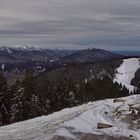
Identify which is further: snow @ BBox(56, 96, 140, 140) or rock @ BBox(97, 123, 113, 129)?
rock @ BBox(97, 123, 113, 129)

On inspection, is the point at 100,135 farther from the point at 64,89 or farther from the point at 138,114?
the point at 64,89

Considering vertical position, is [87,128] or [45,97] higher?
[87,128]

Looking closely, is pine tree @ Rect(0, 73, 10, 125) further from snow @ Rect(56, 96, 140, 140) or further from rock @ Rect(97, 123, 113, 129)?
rock @ Rect(97, 123, 113, 129)

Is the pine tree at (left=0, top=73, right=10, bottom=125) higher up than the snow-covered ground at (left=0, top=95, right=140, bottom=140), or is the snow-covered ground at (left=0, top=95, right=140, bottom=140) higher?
the snow-covered ground at (left=0, top=95, right=140, bottom=140)

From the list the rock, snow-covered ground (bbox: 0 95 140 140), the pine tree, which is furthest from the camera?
the pine tree

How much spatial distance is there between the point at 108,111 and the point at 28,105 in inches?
1604

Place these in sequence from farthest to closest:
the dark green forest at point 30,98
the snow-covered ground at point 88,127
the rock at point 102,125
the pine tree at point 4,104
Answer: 1. the dark green forest at point 30,98
2. the pine tree at point 4,104
3. the rock at point 102,125
4. the snow-covered ground at point 88,127

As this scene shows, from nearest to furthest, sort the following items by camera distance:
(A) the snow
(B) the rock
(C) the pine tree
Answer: (A) the snow
(B) the rock
(C) the pine tree

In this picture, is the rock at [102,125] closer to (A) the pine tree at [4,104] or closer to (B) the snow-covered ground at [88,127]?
(B) the snow-covered ground at [88,127]

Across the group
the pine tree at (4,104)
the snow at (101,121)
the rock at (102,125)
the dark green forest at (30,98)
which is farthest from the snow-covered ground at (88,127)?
the dark green forest at (30,98)

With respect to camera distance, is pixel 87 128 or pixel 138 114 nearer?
pixel 87 128

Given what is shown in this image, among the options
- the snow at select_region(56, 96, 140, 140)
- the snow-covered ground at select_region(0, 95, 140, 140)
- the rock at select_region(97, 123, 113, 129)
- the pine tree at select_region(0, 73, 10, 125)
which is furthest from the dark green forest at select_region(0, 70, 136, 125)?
the rock at select_region(97, 123, 113, 129)

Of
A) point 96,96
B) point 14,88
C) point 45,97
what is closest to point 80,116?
point 14,88

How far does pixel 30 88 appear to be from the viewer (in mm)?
69812
